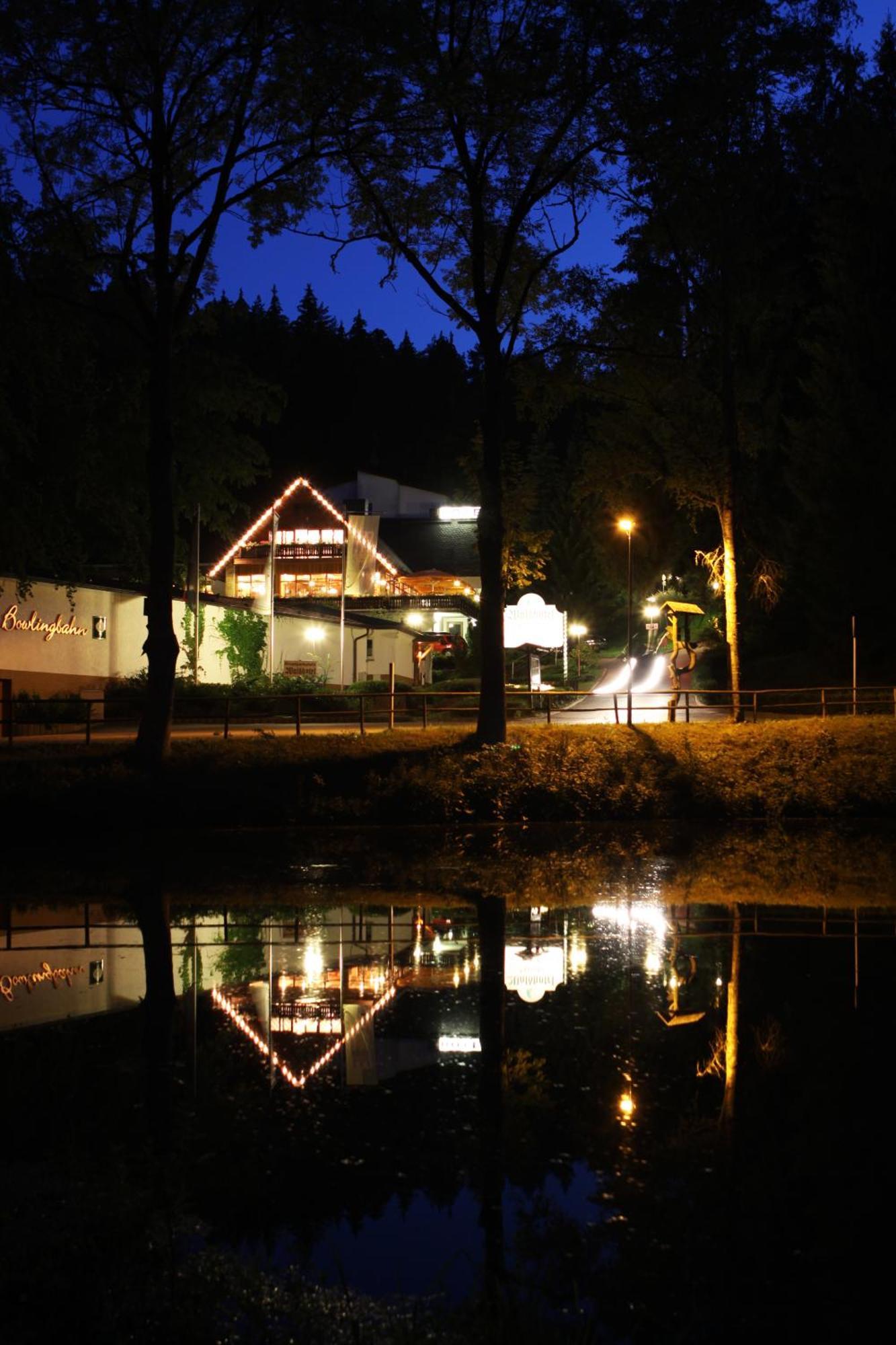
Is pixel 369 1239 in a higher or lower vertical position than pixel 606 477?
lower

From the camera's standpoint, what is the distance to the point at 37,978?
409 inches

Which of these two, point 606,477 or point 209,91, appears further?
point 606,477

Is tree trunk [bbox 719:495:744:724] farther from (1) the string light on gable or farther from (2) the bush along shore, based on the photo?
(1) the string light on gable

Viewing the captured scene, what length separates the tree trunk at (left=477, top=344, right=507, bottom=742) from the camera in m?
26.2

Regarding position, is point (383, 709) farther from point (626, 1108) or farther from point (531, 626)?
point (626, 1108)

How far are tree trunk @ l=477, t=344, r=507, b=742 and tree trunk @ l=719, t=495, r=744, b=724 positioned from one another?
25.8 feet

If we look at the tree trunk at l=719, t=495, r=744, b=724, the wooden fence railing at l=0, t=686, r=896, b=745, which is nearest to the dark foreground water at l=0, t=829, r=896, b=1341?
the tree trunk at l=719, t=495, r=744, b=724

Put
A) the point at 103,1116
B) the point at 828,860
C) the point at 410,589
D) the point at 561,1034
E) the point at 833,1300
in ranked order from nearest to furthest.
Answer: the point at 833,1300 < the point at 103,1116 < the point at 561,1034 < the point at 828,860 < the point at 410,589

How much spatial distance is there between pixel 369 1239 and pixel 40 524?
2314 centimetres

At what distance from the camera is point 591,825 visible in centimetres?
2466

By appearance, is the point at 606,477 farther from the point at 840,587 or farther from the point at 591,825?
the point at 840,587

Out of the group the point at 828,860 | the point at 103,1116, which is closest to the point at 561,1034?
the point at 103,1116

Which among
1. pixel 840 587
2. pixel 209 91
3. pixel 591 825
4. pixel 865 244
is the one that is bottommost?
pixel 591 825

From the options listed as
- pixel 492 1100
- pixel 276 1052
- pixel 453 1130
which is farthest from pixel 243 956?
pixel 453 1130
